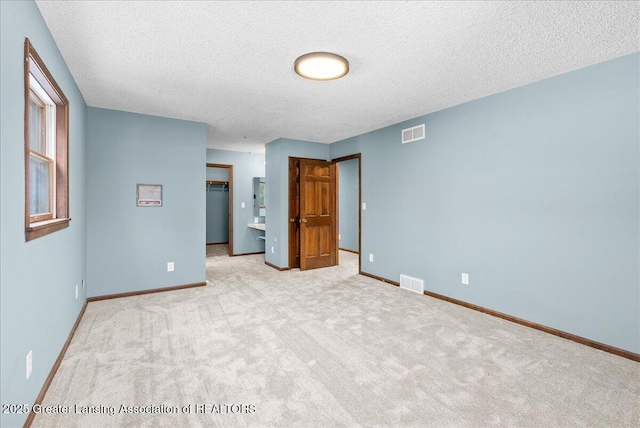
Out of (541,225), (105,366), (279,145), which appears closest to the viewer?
(105,366)

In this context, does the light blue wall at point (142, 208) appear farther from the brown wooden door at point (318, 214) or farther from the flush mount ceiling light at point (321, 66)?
the flush mount ceiling light at point (321, 66)

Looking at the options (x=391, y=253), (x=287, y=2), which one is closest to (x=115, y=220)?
(x=287, y=2)

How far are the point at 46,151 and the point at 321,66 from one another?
96.2 inches

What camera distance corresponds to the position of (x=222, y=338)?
2779 mm

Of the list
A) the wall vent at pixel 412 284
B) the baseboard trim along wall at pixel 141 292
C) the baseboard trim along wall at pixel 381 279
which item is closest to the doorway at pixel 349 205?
the baseboard trim along wall at pixel 381 279

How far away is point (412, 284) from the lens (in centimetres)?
437

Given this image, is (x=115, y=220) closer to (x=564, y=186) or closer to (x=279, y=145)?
(x=279, y=145)

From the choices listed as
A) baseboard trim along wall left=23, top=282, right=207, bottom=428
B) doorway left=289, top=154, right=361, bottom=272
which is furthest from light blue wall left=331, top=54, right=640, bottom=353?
baseboard trim along wall left=23, top=282, right=207, bottom=428

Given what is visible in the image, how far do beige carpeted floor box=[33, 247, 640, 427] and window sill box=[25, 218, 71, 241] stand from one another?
1.03 meters

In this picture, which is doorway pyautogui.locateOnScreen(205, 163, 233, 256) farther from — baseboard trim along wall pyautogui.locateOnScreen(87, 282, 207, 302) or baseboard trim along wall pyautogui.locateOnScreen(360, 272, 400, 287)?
baseboard trim along wall pyautogui.locateOnScreen(360, 272, 400, 287)

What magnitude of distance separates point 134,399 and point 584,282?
12.2ft

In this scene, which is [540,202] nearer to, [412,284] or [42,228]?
[412,284]

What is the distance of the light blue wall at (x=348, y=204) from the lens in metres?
7.80

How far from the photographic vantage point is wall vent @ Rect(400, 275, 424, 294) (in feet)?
13.9
